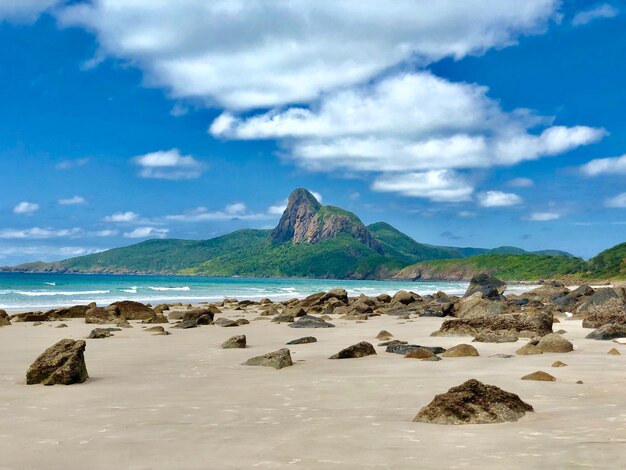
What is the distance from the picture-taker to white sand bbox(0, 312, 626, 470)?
510 cm

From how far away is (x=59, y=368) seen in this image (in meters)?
9.59

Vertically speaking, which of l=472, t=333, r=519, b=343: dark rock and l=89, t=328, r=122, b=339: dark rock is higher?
l=89, t=328, r=122, b=339: dark rock

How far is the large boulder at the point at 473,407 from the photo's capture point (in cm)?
643

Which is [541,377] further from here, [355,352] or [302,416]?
[355,352]

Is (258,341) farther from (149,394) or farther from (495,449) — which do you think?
(495,449)

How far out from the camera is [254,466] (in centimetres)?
488

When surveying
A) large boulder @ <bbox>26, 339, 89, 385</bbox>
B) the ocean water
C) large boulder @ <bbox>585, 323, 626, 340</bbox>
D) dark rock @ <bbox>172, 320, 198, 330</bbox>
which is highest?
the ocean water

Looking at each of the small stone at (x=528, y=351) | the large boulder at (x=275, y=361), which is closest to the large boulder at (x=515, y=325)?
the small stone at (x=528, y=351)

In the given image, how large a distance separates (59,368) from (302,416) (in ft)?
15.3

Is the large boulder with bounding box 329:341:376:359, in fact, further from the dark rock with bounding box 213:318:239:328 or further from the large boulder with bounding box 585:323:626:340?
the dark rock with bounding box 213:318:239:328

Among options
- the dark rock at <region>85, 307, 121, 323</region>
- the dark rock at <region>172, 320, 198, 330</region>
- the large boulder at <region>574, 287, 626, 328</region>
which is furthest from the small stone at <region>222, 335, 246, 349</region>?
the large boulder at <region>574, 287, 626, 328</region>

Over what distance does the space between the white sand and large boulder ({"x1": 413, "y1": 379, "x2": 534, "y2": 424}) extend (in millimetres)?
171

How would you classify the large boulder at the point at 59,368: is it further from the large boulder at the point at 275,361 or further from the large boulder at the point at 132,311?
the large boulder at the point at 132,311

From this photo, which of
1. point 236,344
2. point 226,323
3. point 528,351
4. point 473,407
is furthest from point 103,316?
point 473,407
